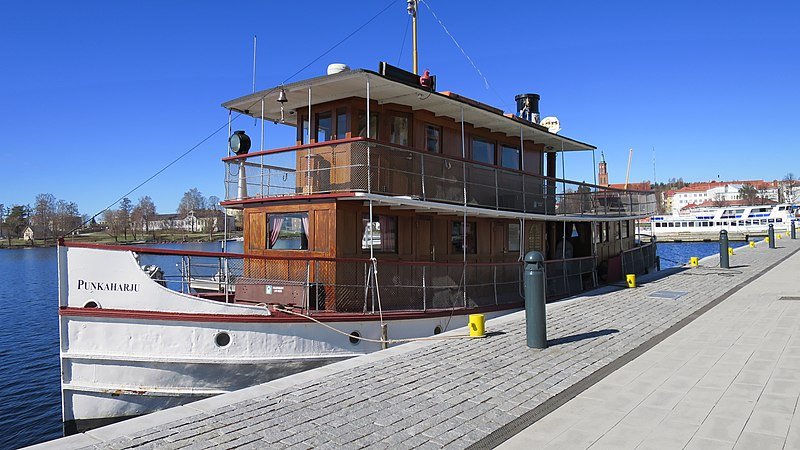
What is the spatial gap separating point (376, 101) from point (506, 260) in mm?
5575

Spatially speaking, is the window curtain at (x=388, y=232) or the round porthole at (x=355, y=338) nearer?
the round porthole at (x=355, y=338)

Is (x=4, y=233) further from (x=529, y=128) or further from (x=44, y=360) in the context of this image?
(x=529, y=128)

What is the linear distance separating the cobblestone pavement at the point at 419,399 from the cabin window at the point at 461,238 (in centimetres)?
336

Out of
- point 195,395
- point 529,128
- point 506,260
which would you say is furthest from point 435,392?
point 529,128

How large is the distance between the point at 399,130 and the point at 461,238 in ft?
9.84

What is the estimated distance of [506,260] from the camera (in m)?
14.0

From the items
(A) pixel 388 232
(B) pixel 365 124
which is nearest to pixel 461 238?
(A) pixel 388 232

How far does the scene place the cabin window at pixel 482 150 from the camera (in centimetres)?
1388

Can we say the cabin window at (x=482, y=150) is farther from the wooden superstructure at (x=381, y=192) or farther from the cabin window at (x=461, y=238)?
the cabin window at (x=461, y=238)

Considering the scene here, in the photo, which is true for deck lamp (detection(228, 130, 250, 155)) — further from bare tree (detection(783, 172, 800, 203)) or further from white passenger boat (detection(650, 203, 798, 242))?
bare tree (detection(783, 172, 800, 203))

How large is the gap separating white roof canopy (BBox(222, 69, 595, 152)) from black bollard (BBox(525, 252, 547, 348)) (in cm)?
450

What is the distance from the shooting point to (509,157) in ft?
49.8

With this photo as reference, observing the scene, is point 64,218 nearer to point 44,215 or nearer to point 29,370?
point 44,215

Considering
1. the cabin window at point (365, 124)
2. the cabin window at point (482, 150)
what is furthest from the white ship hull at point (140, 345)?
the cabin window at point (482, 150)
